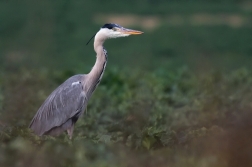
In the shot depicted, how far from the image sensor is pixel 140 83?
12.9m

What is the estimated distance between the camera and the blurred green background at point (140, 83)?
20.1 ft

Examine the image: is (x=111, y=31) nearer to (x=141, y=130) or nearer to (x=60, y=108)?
(x=60, y=108)

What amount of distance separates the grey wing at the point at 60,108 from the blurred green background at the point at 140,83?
19 cm

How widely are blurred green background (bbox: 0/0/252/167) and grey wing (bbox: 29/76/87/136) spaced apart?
19 cm

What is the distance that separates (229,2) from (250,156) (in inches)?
824

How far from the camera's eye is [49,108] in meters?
9.01

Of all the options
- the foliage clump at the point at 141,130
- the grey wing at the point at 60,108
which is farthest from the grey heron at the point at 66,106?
the foliage clump at the point at 141,130

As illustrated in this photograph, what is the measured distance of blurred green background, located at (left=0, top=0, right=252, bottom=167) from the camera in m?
6.12

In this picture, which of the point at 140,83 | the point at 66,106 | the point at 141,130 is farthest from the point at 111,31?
the point at 140,83

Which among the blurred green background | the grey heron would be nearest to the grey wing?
the grey heron

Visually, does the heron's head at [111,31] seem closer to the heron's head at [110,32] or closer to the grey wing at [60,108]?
the heron's head at [110,32]

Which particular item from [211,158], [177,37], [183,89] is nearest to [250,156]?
[211,158]

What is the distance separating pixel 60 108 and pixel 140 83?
3959mm

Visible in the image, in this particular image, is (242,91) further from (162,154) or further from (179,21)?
(179,21)
